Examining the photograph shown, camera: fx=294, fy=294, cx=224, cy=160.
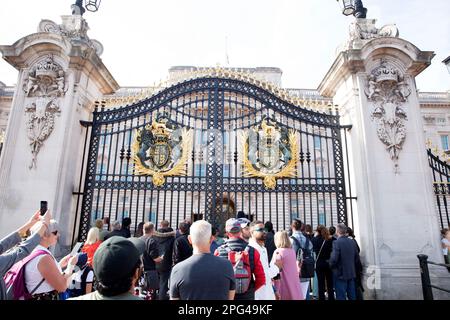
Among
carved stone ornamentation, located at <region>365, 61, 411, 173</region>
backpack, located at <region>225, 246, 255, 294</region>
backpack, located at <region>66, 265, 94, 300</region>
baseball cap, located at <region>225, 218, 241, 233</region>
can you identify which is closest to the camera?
backpack, located at <region>225, 246, 255, 294</region>

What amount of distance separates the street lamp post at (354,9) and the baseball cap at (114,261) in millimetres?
9433

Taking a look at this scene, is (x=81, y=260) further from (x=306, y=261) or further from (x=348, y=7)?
(x=348, y=7)

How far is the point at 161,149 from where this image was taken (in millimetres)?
8336

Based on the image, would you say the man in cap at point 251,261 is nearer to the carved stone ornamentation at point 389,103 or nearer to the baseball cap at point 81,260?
the baseball cap at point 81,260

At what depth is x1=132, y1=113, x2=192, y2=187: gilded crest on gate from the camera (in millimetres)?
8117

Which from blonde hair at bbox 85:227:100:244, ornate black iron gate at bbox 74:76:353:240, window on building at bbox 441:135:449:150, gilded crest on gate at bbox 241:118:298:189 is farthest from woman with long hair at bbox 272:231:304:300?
window on building at bbox 441:135:449:150

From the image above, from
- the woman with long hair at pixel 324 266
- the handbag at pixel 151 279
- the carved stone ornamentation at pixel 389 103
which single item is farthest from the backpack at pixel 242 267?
the carved stone ornamentation at pixel 389 103

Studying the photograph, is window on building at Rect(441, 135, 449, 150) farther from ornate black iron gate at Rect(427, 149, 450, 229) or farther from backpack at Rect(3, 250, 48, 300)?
backpack at Rect(3, 250, 48, 300)

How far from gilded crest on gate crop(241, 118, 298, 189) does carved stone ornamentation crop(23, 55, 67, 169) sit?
17.0 feet

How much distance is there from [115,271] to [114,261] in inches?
2.4

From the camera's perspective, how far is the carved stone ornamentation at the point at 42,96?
756 cm

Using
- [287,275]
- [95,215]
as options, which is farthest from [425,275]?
[95,215]

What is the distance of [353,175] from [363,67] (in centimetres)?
298
